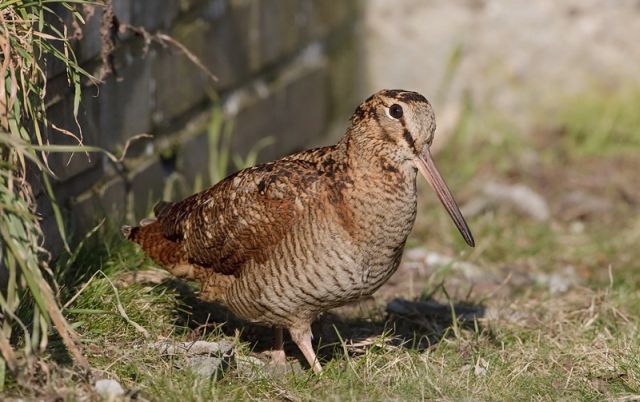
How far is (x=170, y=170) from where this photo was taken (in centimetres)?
567

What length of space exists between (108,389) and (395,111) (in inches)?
50.7

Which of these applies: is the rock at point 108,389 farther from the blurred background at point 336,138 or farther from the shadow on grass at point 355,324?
the shadow on grass at point 355,324

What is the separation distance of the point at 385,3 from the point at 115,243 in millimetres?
3673

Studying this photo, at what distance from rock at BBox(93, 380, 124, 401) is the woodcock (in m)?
0.63

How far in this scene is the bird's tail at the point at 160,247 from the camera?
4328 millimetres

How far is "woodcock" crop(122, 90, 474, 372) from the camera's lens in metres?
3.89

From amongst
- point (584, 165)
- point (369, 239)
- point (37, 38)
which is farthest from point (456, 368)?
point (584, 165)

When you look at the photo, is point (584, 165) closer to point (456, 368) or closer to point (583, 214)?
point (583, 214)

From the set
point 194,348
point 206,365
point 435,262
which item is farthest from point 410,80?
point 206,365

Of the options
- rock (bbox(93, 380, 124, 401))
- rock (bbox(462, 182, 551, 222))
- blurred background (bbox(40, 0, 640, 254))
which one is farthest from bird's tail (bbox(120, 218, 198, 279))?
rock (bbox(462, 182, 551, 222))

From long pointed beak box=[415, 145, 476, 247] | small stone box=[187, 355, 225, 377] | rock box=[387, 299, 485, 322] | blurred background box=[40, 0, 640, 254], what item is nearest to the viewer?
small stone box=[187, 355, 225, 377]

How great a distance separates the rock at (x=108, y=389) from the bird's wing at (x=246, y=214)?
69 centimetres

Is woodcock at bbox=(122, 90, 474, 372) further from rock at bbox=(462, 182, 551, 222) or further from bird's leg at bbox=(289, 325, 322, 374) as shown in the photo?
rock at bbox=(462, 182, 551, 222)

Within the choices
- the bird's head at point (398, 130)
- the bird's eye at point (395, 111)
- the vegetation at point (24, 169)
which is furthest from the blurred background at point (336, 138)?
the bird's eye at point (395, 111)
